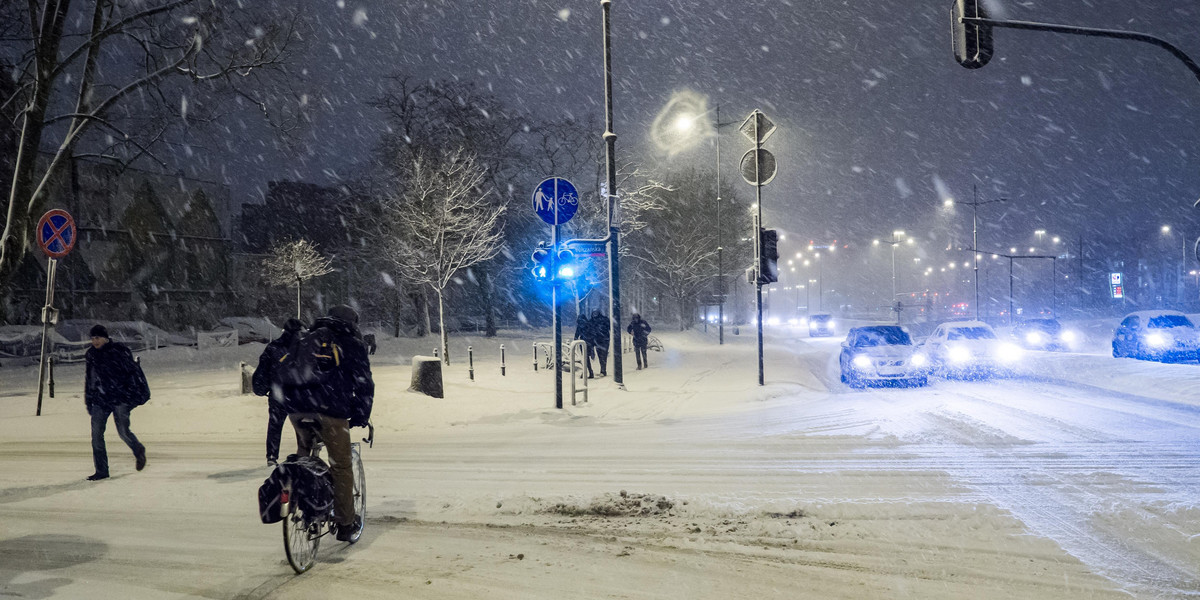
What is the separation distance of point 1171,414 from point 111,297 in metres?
46.5

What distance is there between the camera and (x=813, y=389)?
16.3 metres

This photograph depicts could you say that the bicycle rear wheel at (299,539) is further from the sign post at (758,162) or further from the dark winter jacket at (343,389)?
the sign post at (758,162)

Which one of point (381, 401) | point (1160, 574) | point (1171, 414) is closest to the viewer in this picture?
point (1160, 574)

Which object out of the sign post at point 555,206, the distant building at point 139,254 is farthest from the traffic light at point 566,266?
the distant building at point 139,254

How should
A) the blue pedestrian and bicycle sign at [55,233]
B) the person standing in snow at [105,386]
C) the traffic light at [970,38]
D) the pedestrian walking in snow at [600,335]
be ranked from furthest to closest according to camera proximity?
the pedestrian walking in snow at [600,335]
the blue pedestrian and bicycle sign at [55,233]
the traffic light at [970,38]
the person standing in snow at [105,386]

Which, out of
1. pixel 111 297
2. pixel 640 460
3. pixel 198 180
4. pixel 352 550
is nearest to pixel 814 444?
pixel 640 460

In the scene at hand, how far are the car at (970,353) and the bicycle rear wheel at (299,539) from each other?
52.6 feet

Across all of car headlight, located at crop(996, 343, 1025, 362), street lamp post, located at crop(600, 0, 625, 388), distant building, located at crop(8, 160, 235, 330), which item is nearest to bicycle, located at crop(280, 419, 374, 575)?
street lamp post, located at crop(600, 0, 625, 388)

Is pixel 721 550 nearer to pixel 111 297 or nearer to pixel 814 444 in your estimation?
pixel 814 444

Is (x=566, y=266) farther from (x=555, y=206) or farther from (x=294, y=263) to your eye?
(x=294, y=263)

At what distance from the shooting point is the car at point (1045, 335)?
3644 cm

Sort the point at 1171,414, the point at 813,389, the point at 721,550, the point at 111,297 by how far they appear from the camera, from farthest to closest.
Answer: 1. the point at 111,297
2. the point at 813,389
3. the point at 1171,414
4. the point at 721,550

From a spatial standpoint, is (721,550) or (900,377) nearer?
(721,550)

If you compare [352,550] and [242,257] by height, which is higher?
[242,257]
